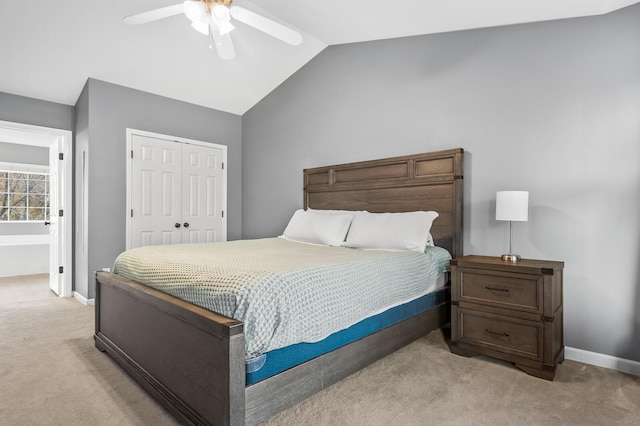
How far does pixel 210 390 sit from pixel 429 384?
129cm

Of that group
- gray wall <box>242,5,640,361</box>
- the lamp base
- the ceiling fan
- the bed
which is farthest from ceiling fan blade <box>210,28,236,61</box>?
the lamp base

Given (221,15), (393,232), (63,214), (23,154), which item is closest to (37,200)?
(23,154)

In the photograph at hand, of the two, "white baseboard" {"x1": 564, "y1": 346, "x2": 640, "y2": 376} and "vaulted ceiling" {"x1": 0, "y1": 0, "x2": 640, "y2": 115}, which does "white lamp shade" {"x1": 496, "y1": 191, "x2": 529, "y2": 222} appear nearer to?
"white baseboard" {"x1": 564, "y1": 346, "x2": 640, "y2": 376}

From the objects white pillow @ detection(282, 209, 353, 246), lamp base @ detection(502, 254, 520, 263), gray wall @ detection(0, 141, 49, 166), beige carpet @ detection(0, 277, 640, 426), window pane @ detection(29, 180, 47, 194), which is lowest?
beige carpet @ detection(0, 277, 640, 426)

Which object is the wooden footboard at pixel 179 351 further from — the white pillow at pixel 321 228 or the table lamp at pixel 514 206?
the table lamp at pixel 514 206

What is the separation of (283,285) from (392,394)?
936mm

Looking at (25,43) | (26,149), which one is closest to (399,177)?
(25,43)

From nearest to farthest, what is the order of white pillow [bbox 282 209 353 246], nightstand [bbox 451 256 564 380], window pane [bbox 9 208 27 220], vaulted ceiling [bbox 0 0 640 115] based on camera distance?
nightstand [bbox 451 256 564 380] < vaulted ceiling [bbox 0 0 640 115] < white pillow [bbox 282 209 353 246] < window pane [bbox 9 208 27 220]

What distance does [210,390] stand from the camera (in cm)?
157

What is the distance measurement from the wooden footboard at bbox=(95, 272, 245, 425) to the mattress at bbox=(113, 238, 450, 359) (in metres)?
0.08

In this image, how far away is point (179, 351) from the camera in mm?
1784

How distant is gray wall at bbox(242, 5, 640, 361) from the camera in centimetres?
243

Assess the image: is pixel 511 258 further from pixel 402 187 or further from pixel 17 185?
pixel 17 185

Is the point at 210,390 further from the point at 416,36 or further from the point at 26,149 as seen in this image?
the point at 26,149
